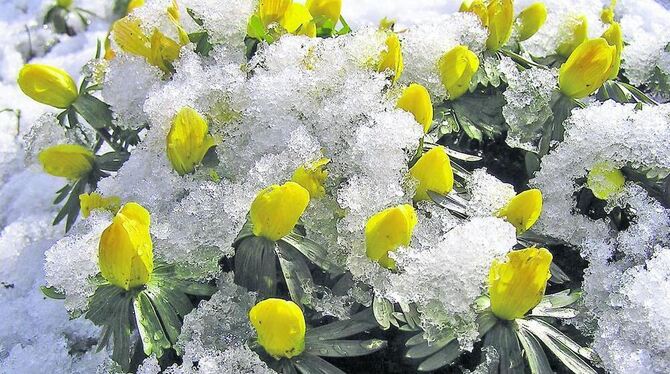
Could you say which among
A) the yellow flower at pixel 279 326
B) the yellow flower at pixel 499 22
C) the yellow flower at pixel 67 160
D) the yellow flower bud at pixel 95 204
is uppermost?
the yellow flower at pixel 499 22

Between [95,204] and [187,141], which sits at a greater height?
[187,141]

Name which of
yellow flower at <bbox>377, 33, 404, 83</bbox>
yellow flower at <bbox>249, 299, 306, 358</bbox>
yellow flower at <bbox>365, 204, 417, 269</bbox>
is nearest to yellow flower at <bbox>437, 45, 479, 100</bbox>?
yellow flower at <bbox>377, 33, 404, 83</bbox>

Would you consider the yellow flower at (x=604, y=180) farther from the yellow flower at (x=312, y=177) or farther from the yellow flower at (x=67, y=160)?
the yellow flower at (x=67, y=160)

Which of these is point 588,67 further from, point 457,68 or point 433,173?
point 433,173

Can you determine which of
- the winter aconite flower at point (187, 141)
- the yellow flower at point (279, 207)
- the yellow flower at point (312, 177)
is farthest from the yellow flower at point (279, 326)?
the winter aconite flower at point (187, 141)

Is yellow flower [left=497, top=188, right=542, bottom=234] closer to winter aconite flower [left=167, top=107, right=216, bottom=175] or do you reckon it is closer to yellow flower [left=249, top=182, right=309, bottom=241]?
yellow flower [left=249, top=182, right=309, bottom=241]

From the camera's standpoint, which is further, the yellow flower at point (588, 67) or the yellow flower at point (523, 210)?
the yellow flower at point (588, 67)

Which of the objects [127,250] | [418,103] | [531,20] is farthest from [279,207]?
[531,20]

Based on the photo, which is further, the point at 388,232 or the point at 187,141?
the point at 187,141
